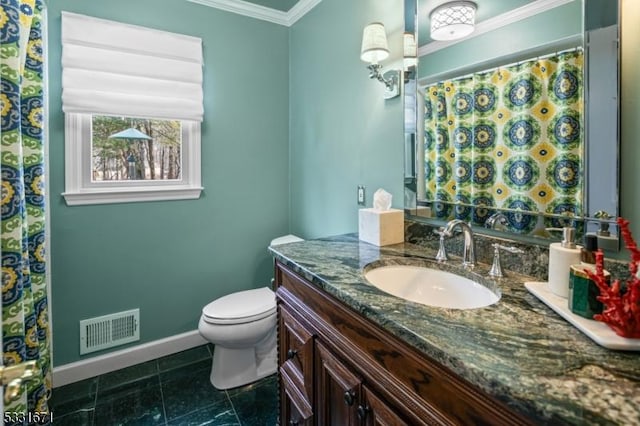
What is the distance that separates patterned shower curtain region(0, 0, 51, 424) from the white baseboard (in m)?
0.29

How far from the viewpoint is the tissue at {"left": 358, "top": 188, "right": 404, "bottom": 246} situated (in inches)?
59.7

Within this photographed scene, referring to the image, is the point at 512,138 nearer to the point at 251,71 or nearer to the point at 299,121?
the point at 299,121

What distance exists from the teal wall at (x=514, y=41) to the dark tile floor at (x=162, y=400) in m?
1.86

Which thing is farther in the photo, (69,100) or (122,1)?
(122,1)

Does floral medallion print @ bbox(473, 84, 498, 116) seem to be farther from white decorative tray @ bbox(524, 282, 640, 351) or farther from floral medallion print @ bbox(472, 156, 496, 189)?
white decorative tray @ bbox(524, 282, 640, 351)

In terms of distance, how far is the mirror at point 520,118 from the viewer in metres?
0.96

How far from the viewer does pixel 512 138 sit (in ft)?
3.86

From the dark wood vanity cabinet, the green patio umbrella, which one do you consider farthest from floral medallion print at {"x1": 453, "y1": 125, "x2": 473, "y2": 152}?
the green patio umbrella

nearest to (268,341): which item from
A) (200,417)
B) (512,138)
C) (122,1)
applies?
(200,417)

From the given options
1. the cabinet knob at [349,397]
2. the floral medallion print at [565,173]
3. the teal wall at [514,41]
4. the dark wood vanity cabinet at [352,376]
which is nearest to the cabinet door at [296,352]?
the dark wood vanity cabinet at [352,376]

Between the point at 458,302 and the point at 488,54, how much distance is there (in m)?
0.89

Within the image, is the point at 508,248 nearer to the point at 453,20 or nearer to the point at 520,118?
the point at 520,118

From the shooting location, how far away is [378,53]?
1566 mm

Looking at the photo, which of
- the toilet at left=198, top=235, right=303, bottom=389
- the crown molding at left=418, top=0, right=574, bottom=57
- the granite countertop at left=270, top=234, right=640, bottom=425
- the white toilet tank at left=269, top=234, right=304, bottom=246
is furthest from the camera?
the white toilet tank at left=269, top=234, right=304, bottom=246
